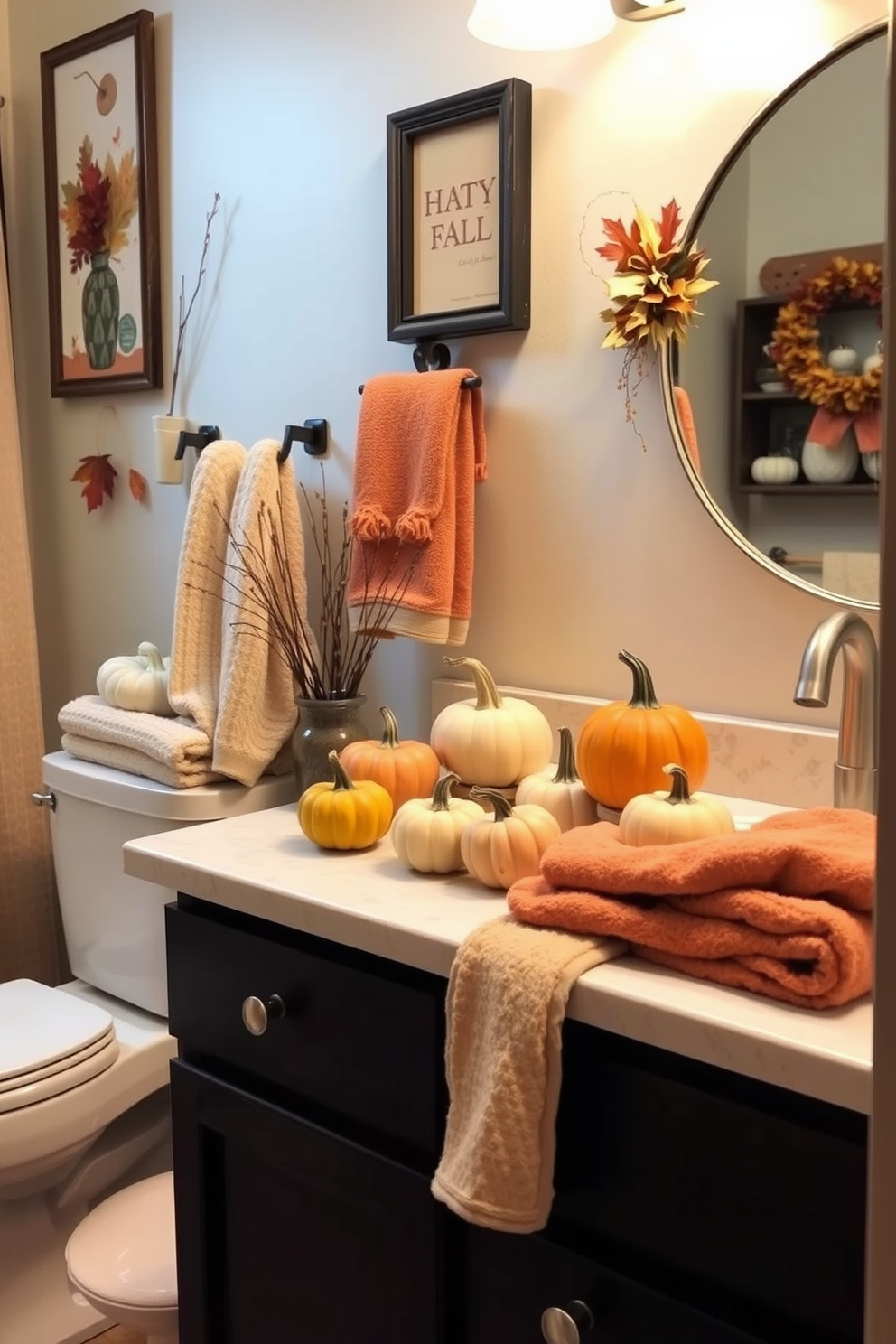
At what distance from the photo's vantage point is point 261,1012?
3.83 feet

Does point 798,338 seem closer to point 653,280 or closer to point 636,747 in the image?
point 653,280

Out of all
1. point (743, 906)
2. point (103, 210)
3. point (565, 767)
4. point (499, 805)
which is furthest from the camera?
point (103, 210)

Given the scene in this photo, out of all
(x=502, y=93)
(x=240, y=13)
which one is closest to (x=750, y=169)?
(x=502, y=93)

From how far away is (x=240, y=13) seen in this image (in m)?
1.84

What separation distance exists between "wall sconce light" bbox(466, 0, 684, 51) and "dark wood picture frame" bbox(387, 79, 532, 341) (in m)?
0.08

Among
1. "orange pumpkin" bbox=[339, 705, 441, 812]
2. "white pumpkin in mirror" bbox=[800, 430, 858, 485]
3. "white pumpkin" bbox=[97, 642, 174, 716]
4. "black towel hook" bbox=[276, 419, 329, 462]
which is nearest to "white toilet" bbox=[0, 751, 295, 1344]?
"white pumpkin" bbox=[97, 642, 174, 716]

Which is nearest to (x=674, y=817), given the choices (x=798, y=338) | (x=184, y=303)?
(x=798, y=338)

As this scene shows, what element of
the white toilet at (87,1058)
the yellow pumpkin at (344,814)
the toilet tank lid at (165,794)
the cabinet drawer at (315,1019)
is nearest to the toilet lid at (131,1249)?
the white toilet at (87,1058)

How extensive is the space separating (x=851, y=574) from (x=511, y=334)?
56 cm

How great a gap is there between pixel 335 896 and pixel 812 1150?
0.49m

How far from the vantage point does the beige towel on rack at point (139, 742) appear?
1.66m

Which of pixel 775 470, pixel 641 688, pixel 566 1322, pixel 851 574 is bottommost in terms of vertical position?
pixel 566 1322

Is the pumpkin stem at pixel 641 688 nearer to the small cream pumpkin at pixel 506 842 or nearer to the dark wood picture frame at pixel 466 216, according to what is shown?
the small cream pumpkin at pixel 506 842

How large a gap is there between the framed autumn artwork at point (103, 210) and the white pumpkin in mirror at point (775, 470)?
115cm
